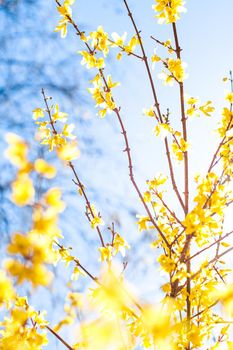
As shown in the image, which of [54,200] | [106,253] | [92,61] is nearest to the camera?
[54,200]

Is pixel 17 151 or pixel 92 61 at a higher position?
pixel 92 61

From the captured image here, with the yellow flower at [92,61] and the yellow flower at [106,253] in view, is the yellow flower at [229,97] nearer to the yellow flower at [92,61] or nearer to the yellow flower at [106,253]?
the yellow flower at [92,61]

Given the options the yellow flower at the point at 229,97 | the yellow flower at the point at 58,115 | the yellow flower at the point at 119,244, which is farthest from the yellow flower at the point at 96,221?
the yellow flower at the point at 229,97

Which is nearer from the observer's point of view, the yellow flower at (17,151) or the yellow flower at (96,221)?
the yellow flower at (17,151)

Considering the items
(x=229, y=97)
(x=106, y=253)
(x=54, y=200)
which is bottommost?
(x=54, y=200)

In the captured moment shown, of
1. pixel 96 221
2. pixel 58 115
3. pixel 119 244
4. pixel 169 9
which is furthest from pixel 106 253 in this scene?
pixel 169 9

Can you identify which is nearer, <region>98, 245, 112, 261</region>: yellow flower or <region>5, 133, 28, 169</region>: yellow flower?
<region>5, 133, 28, 169</region>: yellow flower

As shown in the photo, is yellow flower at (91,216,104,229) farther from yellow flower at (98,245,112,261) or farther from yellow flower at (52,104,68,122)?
yellow flower at (52,104,68,122)

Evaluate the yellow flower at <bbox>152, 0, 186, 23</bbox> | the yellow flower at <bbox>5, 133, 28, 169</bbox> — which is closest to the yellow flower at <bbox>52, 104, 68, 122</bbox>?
the yellow flower at <bbox>152, 0, 186, 23</bbox>

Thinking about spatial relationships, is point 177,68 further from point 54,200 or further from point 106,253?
point 54,200

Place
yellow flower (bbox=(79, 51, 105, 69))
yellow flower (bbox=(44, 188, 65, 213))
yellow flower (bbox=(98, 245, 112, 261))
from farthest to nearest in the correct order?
yellow flower (bbox=(79, 51, 105, 69))
yellow flower (bbox=(98, 245, 112, 261))
yellow flower (bbox=(44, 188, 65, 213))

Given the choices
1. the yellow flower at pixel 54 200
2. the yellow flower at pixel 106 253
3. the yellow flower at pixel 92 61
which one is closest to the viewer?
the yellow flower at pixel 54 200

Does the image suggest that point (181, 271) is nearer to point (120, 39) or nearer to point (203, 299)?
point (203, 299)

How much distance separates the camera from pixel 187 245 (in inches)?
71.1
